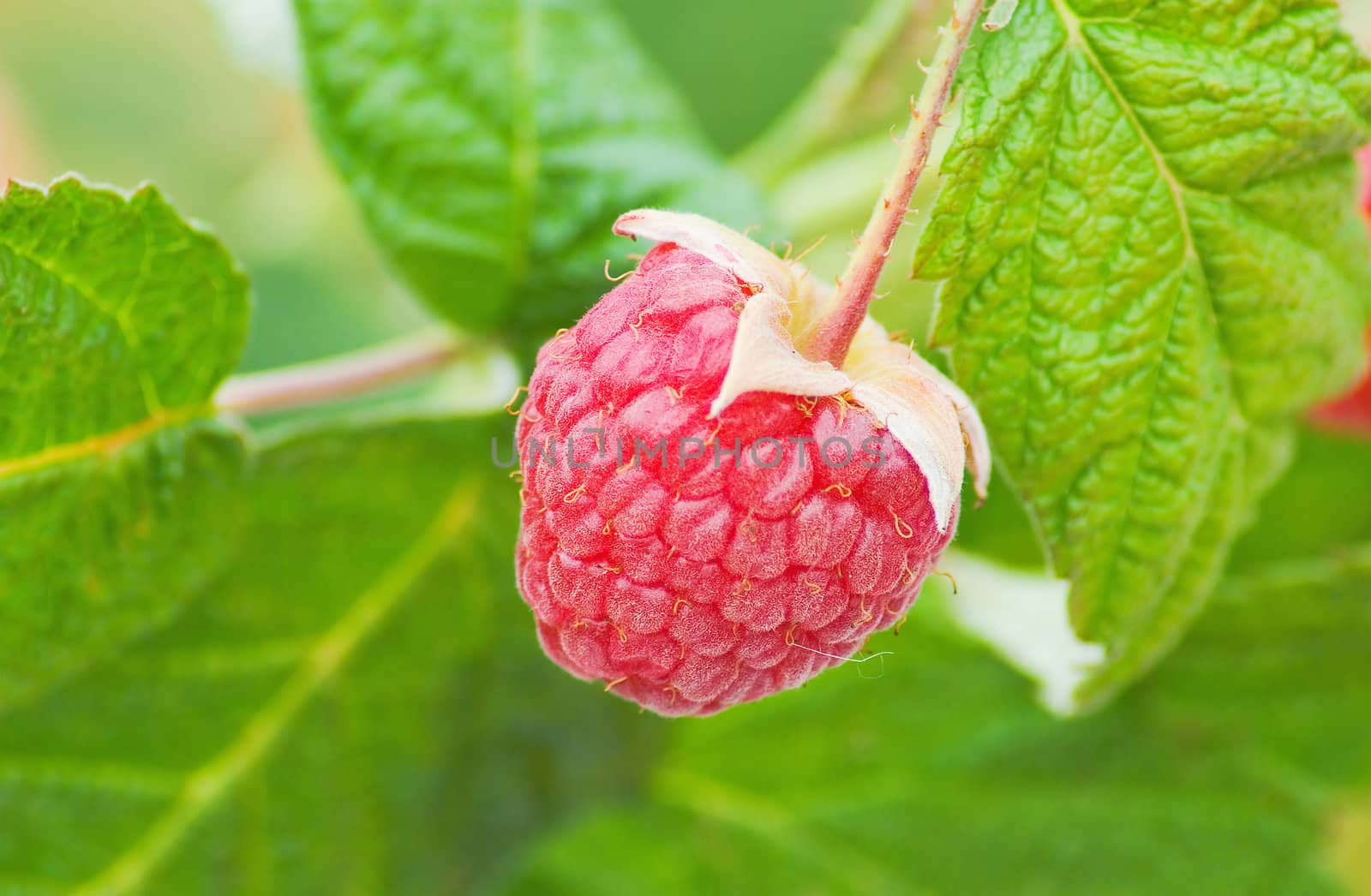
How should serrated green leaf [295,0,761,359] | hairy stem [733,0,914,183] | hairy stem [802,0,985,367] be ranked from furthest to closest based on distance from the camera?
1. hairy stem [733,0,914,183]
2. serrated green leaf [295,0,761,359]
3. hairy stem [802,0,985,367]

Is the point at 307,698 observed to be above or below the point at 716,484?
below

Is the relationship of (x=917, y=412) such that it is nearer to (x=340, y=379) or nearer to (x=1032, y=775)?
(x=340, y=379)

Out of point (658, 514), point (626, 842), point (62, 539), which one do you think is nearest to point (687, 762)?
point (626, 842)

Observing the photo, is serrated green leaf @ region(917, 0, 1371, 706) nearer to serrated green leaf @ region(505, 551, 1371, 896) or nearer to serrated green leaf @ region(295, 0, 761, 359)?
serrated green leaf @ region(295, 0, 761, 359)

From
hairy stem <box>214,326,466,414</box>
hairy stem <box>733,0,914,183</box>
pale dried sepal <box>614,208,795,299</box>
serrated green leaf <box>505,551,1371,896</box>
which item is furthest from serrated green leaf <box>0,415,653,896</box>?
hairy stem <box>733,0,914,183</box>

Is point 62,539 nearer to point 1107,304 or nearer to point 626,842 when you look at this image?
point 1107,304

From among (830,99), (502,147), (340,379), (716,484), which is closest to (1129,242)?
(716,484)
